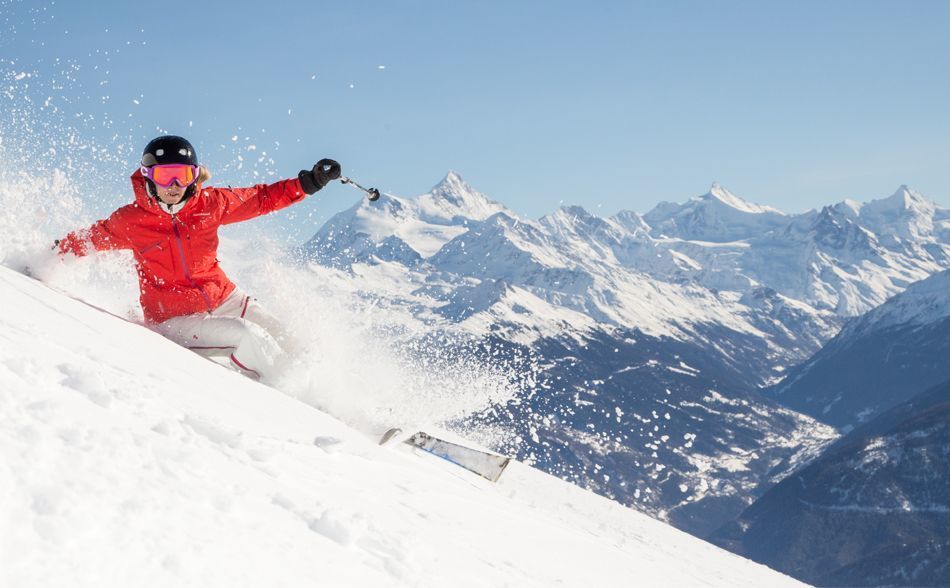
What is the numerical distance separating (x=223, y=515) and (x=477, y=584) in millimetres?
1570

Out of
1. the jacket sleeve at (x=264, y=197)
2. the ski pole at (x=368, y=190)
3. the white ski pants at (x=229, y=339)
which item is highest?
the ski pole at (x=368, y=190)

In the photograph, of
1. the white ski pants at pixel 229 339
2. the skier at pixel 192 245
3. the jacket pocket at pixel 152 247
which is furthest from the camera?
the jacket pocket at pixel 152 247

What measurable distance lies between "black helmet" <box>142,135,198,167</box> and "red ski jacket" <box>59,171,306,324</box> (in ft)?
1.43

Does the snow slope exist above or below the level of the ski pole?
below

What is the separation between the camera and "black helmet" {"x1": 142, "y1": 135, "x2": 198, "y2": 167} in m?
8.29

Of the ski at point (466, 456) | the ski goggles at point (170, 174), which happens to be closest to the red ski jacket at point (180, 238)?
the ski goggles at point (170, 174)

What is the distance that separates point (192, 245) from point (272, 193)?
1.12 meters

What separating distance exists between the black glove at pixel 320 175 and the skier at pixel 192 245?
12 mm

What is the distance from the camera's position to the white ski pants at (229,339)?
348 inches

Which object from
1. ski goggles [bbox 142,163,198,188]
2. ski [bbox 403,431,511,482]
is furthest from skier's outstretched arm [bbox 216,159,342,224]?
ski [bbox 403,431,511,482]

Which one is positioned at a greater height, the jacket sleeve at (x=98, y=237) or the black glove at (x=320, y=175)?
the black glove at (x=320, y=175)

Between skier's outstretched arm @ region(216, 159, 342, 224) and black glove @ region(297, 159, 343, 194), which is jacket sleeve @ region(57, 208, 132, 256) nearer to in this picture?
skier's outstretched arm @ region(216, 159, 342, 224)

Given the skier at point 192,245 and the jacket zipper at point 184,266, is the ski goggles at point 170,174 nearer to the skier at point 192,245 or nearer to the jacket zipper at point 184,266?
the skier at point 192,245

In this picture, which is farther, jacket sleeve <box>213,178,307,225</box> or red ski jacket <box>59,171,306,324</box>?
jacket sleeve <box>213,178,307,225</box>
